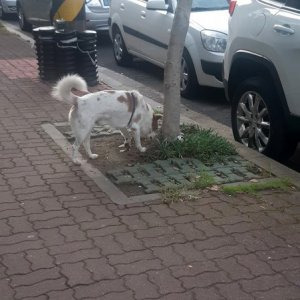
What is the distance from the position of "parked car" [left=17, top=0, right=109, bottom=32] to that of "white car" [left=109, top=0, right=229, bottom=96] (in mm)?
1985

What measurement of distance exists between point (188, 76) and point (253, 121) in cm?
271

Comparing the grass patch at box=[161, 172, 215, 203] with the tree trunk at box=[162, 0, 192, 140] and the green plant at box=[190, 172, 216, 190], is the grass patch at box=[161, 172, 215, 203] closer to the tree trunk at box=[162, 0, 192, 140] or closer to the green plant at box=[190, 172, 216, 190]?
the green plant at box=[190, 172, 216, 190]

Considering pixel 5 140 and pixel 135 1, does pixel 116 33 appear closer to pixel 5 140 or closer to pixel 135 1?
pixel 135 1

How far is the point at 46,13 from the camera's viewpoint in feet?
46.1

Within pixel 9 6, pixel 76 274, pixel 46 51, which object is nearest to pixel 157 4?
pixel 46 51

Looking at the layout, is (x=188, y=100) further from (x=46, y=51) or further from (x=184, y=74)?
(x=46, y=51)

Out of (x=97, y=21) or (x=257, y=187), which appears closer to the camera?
(x=257, y=187)

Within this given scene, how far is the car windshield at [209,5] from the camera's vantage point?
9.00 meters

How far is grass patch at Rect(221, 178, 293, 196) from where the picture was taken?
485 cm

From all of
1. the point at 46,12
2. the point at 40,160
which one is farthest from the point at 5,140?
the point at 46,12

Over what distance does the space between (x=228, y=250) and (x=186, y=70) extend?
498 cm

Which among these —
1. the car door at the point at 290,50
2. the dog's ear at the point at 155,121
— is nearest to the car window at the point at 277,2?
the car door at the point at 290,50

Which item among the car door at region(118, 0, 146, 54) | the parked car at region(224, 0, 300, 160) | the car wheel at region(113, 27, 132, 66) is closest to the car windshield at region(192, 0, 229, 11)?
the car door at region(118, 0, 146, 54)

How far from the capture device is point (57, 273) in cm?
354
